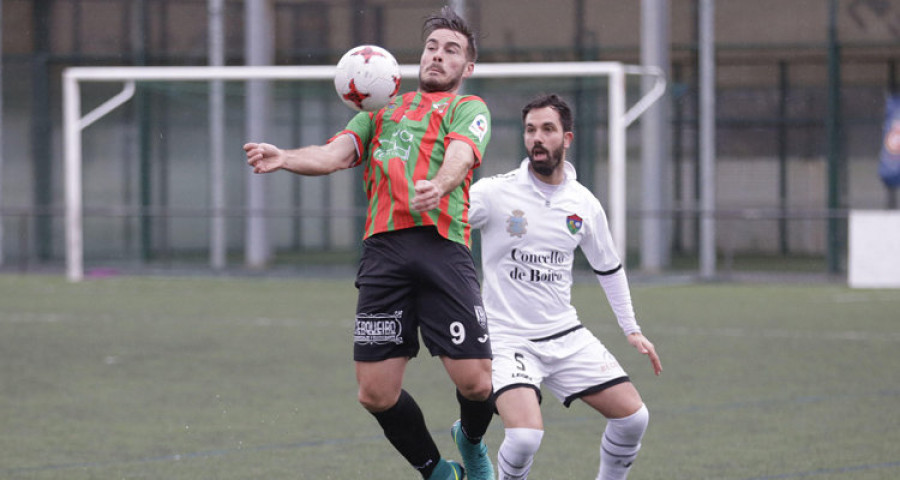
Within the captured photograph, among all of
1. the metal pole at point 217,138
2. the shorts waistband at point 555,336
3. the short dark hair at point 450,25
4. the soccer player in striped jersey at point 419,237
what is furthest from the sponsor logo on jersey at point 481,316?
the metal pole at point 217,138

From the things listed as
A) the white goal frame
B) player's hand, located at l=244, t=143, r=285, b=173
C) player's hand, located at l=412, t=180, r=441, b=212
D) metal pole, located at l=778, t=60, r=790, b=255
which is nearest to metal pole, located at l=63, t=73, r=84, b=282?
the white goal frame

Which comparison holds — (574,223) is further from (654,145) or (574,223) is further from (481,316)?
(654,145)

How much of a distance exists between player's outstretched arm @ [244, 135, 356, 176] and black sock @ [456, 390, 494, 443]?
42.1 inches

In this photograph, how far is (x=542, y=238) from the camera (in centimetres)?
536

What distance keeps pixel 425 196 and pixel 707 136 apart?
665 inches

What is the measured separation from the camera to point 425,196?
4.34 m

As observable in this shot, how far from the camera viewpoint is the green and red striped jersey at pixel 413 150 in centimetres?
488

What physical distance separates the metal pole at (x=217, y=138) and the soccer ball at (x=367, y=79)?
16411mm

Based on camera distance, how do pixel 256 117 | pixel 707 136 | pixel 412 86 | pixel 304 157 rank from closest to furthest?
1. pixel 304 157
2. pixel 412 86
3. pixel 707 136
4. pixel 256 117

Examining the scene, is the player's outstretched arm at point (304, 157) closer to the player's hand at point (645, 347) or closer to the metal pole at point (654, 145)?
the player's hand at point (645, 347)

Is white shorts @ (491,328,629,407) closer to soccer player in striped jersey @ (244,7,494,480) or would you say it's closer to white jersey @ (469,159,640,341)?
white jersey @ (469,159,640,341)

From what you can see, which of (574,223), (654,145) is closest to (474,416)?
(574,223)

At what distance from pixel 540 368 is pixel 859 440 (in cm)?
243

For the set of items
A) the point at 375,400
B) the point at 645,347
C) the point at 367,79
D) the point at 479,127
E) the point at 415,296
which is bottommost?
the point at 375,400
